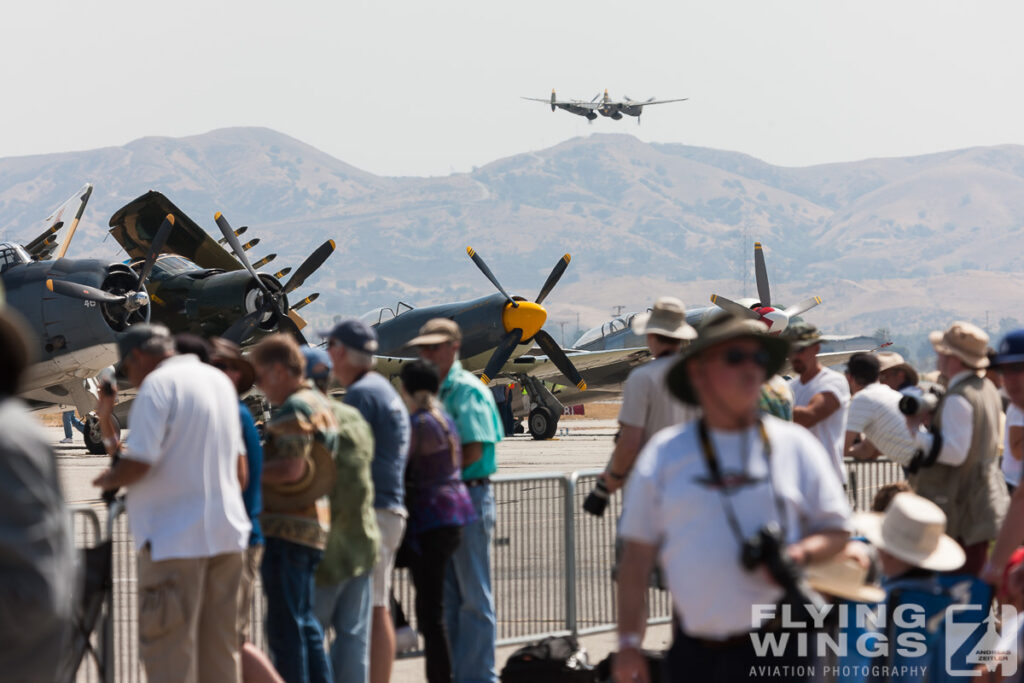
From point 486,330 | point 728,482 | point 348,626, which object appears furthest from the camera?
point 486,330

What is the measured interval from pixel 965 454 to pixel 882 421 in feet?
5.76

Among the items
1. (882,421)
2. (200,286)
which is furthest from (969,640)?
(200,286)

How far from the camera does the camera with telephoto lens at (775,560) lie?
11.7 feet

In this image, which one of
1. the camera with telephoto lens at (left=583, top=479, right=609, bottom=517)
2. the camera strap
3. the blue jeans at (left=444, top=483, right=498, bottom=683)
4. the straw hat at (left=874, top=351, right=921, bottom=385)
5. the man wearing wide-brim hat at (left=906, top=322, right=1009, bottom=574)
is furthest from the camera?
the straw hat at (left=874, top=351, right=921, bottom=385)

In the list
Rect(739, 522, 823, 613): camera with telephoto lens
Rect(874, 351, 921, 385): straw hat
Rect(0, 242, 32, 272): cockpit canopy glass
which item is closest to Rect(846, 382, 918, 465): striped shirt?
Rect(874, 351, 921, 385): straw hat

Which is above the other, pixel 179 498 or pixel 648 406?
pixel 648 406

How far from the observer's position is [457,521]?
254 inches

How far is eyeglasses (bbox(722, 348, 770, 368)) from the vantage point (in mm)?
3818

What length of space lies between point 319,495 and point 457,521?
2.97ft

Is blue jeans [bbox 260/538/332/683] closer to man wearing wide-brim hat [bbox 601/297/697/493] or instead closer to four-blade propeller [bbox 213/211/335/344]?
man wearing wide-brim hat [bbox 601/297/697/493]

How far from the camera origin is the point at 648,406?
20.8 ft

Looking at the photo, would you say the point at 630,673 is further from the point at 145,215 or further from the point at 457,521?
the point at 145,215

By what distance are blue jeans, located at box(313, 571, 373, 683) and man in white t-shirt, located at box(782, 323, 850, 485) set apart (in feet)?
8.98

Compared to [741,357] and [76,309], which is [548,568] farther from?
[76,309]
